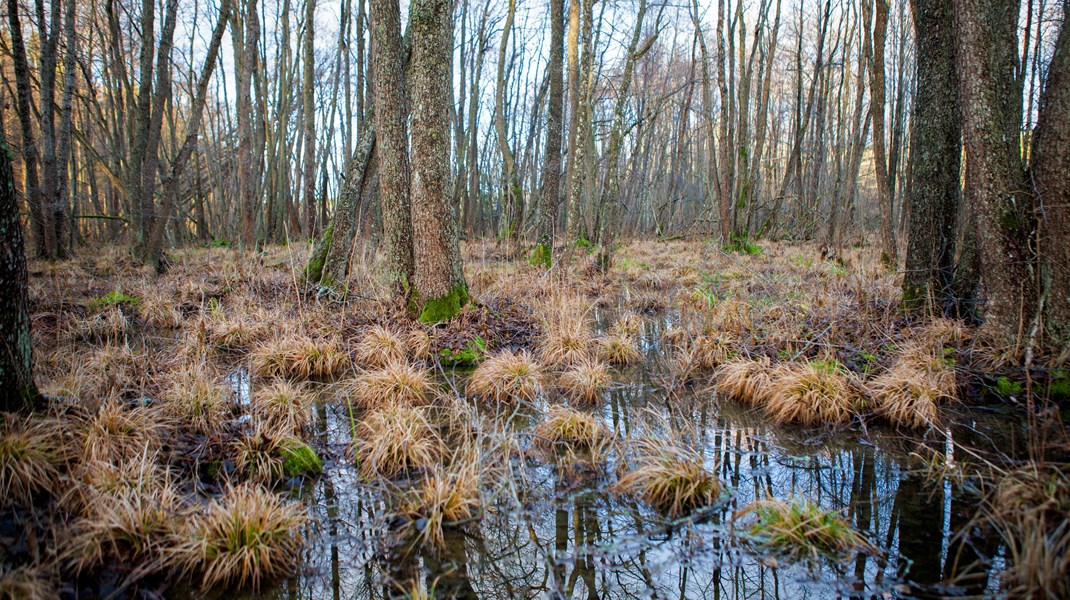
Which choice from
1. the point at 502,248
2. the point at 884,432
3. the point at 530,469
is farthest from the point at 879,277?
the point at 502,248

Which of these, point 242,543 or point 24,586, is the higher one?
point 24,586

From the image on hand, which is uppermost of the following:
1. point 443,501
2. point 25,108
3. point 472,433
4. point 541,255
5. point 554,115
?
point 25,108

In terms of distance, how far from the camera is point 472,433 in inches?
156

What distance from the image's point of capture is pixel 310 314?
7.04 meters

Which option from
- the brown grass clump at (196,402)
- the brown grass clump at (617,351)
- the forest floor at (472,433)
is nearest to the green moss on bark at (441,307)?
the forest floor at (472,433)

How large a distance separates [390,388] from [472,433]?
1.26 m

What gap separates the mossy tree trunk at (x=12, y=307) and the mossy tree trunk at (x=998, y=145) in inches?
271

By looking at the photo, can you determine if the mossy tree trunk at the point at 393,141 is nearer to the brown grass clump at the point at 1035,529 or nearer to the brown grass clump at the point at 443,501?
the brown grass clump at the point at 443,501

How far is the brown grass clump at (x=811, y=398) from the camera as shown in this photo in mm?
4449

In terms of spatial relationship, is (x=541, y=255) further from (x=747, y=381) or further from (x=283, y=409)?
(x=283, y=409)

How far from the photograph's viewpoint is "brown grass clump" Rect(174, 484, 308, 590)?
2.56 metres

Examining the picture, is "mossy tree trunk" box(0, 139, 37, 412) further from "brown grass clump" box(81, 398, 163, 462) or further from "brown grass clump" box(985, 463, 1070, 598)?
"brown grass clump" box(985, 463, 1070, 598)

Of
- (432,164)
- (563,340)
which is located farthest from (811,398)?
(432,164)

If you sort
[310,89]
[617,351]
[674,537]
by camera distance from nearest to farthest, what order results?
[674,537]
[617,351]
[310,89]
